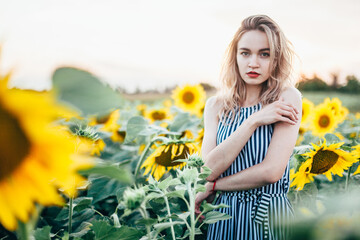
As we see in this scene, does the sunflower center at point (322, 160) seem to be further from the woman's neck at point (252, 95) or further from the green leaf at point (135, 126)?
the green leaf at point (135, 126)

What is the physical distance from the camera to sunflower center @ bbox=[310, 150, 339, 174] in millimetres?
1509

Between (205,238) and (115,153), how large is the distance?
95cm

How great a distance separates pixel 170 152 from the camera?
1.42 m

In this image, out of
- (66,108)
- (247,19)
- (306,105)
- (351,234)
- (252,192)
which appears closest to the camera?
(351,234)

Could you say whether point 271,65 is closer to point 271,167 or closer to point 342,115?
point 271,167

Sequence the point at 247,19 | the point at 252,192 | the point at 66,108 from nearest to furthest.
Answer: the point at 66,108, the point at 252,192, the point at 247,19

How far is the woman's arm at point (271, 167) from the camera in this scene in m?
1.40

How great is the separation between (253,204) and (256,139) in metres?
0.30

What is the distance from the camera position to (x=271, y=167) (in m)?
1.41

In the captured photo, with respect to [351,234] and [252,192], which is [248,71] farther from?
[351,234]

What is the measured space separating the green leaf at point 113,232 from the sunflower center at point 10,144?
0.45 m

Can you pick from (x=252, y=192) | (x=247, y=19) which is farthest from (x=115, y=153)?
(x=247, y=19)

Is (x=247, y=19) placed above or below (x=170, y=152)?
above

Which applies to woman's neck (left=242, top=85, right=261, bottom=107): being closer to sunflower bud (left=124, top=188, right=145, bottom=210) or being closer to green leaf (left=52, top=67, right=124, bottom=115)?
sunflower bud (left=124, top=188, right=145, bottom=210)
